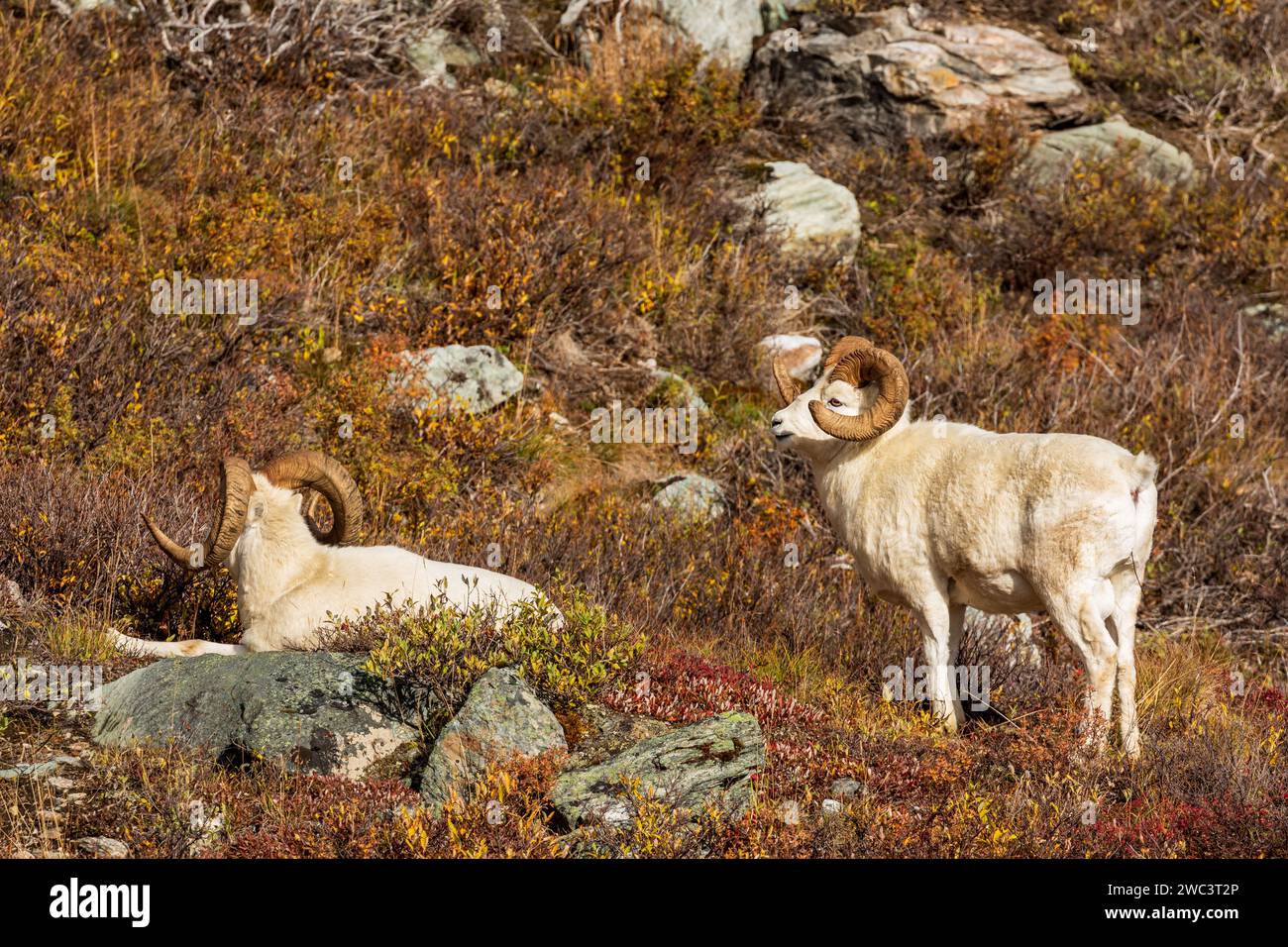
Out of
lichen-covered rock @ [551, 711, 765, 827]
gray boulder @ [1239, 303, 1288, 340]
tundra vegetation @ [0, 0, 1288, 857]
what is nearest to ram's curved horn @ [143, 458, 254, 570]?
tundra vegetation @ [0, 0, 1288, 857]

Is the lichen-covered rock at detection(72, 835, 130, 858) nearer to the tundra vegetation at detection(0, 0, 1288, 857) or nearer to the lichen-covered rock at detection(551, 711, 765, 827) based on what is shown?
the tundra vegetation at detection(0, 0, 1288, 857)

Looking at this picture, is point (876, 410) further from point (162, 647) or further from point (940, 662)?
point (162, 647)

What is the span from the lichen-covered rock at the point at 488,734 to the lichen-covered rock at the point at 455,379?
4.36 meters

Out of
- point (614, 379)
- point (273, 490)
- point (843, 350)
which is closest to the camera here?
point (273, 490)

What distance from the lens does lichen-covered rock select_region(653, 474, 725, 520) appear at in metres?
9.83

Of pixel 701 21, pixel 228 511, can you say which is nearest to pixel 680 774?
pixel 228 511

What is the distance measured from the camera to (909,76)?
14.9 meters

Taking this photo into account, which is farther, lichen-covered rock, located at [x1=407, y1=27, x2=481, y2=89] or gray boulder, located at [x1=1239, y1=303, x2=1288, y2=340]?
lichen-covered rock, located at [x1=407, y1=27, x2=481, y2=89]

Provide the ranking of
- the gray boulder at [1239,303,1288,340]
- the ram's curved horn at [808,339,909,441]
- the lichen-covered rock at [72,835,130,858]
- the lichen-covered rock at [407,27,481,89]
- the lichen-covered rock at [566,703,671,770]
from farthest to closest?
the lichen-covered rock at [407,27,481,89], the gray boulder at [1239,303,1288,340], the ram's curved horn at [808,339,909,441], the lichen-covered rock at [566,703,671,770], the lichen-covered rock at [72,835,130,858]

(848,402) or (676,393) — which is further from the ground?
(848,402)

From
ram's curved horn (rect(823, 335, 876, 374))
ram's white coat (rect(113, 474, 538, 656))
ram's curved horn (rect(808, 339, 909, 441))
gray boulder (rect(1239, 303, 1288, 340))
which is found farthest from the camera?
gray boulder (rect(1239, 303, 1288, 340))

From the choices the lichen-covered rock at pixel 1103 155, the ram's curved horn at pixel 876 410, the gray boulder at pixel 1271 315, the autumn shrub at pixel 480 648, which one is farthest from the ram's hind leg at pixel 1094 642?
the lichen-covered rock at pixel 1103 155

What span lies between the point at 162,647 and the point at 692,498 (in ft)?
14.3

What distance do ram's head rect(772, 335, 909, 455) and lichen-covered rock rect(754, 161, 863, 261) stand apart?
574 cm
